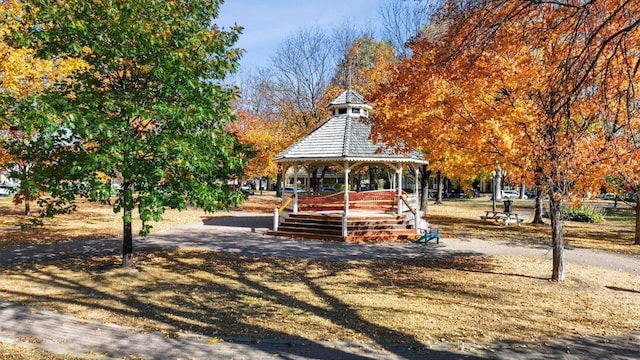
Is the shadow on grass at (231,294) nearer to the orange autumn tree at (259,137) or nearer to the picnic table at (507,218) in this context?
the picnic table at (507,218)

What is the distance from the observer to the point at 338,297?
866 centimetres

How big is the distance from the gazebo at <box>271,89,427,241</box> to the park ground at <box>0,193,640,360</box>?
454cm

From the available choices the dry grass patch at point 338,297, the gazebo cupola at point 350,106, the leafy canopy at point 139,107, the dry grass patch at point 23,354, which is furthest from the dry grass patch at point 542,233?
the dry grass patch at point 23,354

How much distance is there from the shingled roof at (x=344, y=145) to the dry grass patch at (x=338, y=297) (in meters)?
6.58

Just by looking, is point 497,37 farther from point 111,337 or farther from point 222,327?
point 111,337

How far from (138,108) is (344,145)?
11460 millimetres

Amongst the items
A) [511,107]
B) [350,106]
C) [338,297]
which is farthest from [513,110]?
[350,106]

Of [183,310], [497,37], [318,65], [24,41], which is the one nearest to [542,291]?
[497,37]

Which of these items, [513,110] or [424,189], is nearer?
[513,110]

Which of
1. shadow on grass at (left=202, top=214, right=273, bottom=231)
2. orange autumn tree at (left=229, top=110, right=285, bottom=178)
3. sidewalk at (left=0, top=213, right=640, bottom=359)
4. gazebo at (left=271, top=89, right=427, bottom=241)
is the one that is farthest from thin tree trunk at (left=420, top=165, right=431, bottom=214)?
sidewalk at (left=0, top=213, right=640, bottom=359)

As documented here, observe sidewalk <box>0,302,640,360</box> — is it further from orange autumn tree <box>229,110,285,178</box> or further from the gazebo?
orange autumn tree <box>229,110,285,178</box>

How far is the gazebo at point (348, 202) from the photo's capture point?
1728 centimetres

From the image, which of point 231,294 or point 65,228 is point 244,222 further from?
point 231,294

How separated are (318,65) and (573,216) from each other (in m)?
22.1
